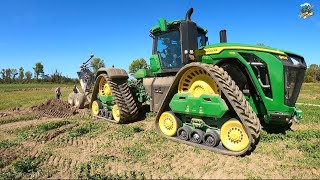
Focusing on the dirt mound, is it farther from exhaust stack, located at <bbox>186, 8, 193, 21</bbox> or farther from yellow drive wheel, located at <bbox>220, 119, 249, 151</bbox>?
yellow drive wheel, located at <bbox>220, 119, 249, 151</bbox>

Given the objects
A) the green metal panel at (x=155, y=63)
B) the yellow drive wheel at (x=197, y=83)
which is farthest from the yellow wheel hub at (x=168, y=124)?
the green metal panel at (x=155, y=63)

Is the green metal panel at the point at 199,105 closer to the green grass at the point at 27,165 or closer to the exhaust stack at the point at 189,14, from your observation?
the exhaust stack at the point at 189,14

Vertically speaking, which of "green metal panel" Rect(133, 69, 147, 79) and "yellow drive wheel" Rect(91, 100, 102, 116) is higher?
"green metal panel" Rect(133, 69, 147, 79)

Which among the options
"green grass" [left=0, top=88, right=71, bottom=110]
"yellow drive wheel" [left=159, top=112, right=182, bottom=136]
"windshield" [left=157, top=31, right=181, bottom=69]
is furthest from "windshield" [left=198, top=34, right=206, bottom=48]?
"green grass" [left=0, top=88, right=71, bottom=110]

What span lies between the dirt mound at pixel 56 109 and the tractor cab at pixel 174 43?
5.58m

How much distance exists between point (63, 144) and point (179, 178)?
371cm

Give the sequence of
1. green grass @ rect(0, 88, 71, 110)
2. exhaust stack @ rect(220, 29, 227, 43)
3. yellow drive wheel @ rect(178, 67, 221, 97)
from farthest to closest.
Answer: green grass @ rect(0, 88, 71, 110) < exhaust stack @ rect(220, 29, 227, 43) < yellow drive wheel @ rect(178, 67, 221, 97)

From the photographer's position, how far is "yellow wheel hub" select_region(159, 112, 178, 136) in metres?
7.59

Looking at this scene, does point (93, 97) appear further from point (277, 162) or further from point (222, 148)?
point (277, 162)

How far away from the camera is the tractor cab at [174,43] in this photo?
7337 mm

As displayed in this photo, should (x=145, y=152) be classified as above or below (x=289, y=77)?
below

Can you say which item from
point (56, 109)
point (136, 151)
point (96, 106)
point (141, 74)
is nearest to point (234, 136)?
point (136, 151)

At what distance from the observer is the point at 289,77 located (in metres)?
6.34

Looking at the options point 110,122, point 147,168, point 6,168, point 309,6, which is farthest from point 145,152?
point 309,6
